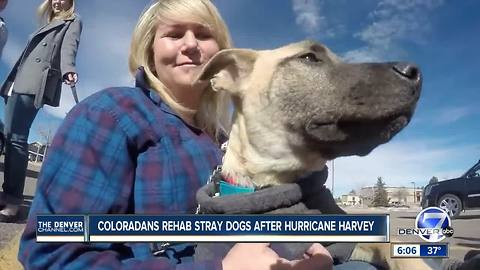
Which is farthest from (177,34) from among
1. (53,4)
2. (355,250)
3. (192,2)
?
(355,250)

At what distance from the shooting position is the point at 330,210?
1391 mm

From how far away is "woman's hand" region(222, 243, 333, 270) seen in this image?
121 cm

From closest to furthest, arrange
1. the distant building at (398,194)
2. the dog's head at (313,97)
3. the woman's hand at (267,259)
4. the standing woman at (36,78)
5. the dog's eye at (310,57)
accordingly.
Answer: the woman's hand at (267,259)
the dog's head at (313,97)
the distant building at (398,194)
the dog's eye at (310,57)
the standing woman at (36,78)

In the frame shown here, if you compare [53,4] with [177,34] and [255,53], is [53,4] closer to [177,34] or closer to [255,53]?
[177,34]

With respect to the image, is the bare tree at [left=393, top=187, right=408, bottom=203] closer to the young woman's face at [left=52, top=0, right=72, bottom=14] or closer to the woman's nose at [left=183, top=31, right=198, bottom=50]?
the woman's nose at [left=183, top=31, right=198, bottom=50]

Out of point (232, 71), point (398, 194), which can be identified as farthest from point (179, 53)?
point (398, 194)

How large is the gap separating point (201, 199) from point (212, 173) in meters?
0.19

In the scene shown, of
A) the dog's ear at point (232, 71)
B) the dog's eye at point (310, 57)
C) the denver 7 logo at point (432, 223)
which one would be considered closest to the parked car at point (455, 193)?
the denver 7 logo at point (432, 223)

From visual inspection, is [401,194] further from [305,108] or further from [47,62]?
[47,62]

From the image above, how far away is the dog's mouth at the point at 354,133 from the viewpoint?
135cm

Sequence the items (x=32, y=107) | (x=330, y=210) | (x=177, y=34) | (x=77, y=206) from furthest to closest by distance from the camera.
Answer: (x=32, y=107)
(x=177, y=34)
(x=330, y=210)
(x=77, y=206)

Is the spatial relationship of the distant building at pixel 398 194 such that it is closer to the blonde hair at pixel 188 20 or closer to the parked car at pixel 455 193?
the parked car at pixel 455 193

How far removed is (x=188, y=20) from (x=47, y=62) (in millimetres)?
659

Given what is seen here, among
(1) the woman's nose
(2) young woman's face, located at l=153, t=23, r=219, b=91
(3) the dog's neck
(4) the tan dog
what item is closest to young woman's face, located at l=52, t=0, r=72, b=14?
(2) young woman's face, located at l=153, t=23, r=219, b=91
